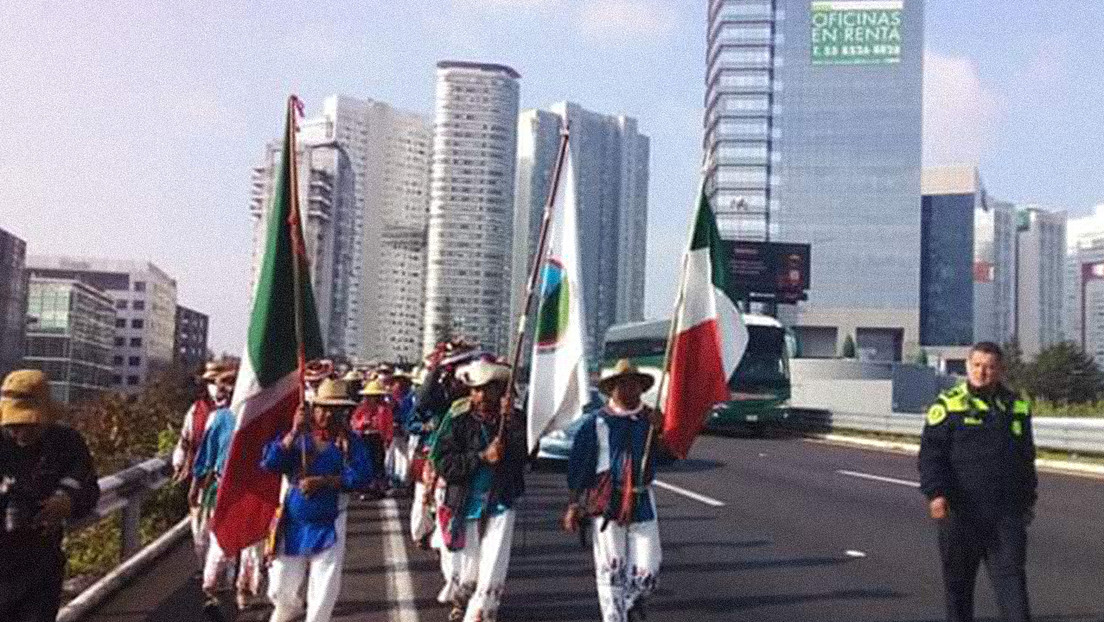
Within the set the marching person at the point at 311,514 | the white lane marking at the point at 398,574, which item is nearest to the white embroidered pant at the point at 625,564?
the marching person at the point at 311,514

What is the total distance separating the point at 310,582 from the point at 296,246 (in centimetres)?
193

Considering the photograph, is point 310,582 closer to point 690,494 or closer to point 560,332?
point 560,332

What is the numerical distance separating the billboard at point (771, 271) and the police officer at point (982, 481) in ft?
175

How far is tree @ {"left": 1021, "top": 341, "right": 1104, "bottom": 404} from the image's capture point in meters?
71.6

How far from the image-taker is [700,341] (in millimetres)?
7703

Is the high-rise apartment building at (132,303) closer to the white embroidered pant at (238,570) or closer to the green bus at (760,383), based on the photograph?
the green bus at (760,383)

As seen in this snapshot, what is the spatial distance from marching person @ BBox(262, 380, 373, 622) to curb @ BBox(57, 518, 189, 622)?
4.28 feet

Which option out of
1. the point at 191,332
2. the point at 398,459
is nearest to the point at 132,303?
the point at 191,332

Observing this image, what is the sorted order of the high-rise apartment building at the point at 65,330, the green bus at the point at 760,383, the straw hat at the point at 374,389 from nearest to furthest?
1. the straw hat at the point at 374,389
2. the green bus at the point at 760,383
3. the high-rise apartment building at the point at 65,330

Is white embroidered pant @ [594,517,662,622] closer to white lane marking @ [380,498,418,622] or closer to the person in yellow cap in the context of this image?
white lane marking @ [380,498,418,622]

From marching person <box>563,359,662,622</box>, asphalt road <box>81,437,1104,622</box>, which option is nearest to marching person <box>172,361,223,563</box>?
asphalt road <box>81,437,1104,622</box>

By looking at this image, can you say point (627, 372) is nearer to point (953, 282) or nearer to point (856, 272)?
point (856, 272)

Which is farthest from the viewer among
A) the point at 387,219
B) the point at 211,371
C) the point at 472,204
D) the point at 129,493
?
the point at 387,219

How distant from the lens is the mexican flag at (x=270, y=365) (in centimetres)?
691
